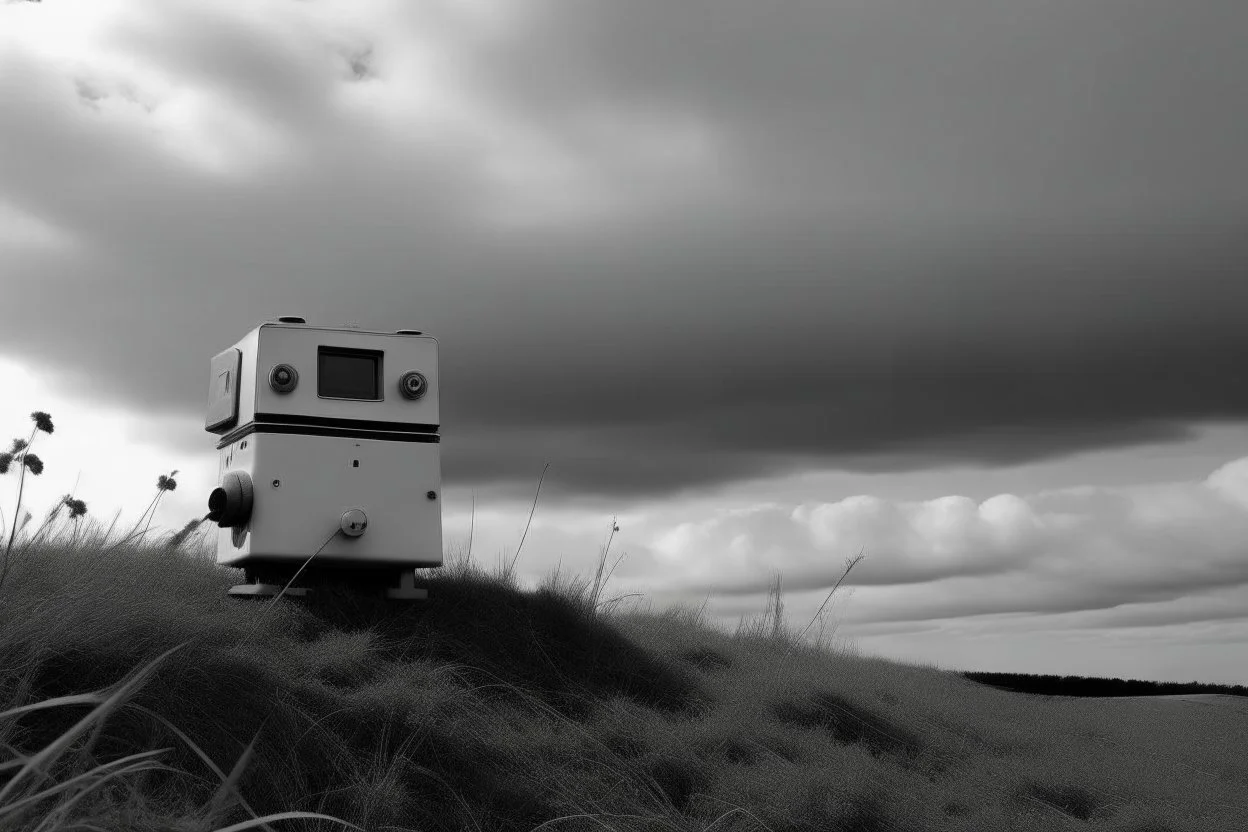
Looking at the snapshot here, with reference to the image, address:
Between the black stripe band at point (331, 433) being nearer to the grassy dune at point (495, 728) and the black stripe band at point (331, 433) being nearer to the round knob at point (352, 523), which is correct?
the round knob at point (352, 523)

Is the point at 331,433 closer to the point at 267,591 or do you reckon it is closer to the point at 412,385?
the point at 412,385

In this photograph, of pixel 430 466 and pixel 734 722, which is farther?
pixel 430 466

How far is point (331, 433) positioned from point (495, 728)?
2.13 meters

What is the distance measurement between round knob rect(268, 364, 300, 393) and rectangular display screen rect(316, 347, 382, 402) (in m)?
0.14

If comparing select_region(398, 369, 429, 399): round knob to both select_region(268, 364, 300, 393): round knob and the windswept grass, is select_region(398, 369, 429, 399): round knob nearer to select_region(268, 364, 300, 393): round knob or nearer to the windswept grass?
select_region(268, 364, 300, 393): round knob

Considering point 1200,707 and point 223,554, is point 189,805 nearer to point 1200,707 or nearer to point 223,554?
point 223,554

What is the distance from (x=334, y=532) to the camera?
6484 millimetres

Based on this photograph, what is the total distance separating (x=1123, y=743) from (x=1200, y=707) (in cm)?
276

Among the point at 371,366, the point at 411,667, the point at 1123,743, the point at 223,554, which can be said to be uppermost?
the point at 371,366

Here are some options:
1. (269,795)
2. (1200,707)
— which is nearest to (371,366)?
(269,795)

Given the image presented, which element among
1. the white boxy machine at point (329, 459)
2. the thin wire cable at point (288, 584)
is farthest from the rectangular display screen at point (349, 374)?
the thin wire cable at point (288, 584)

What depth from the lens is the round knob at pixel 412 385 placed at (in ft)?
22.3

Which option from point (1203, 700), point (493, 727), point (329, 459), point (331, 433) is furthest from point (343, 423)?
point (1203, 700)

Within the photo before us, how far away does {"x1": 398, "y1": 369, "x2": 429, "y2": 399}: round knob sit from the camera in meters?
6.80
